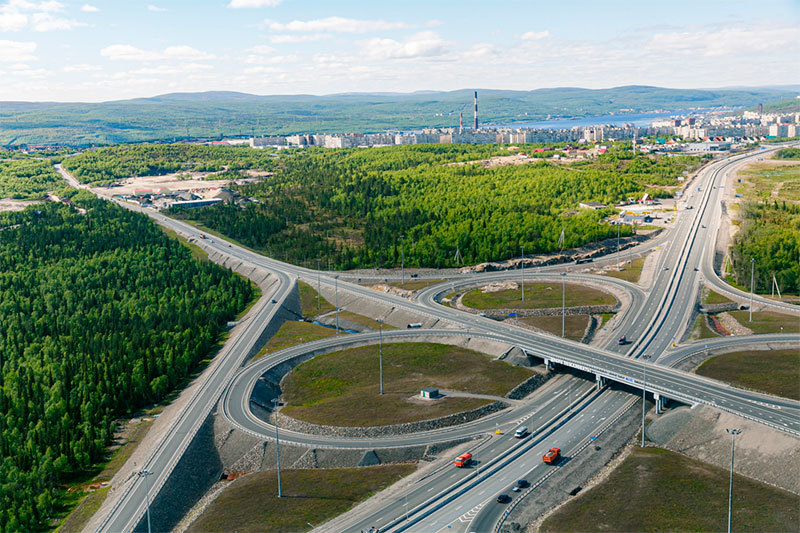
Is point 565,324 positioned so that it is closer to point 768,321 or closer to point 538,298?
point 538,298

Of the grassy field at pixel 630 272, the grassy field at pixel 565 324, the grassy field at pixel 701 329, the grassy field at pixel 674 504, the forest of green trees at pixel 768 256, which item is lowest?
the grassy field at pixel 674 504

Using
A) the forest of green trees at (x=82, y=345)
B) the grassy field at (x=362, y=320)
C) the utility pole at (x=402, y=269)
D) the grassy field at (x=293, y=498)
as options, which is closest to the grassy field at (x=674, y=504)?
the grassy field at (x=293, y=498)

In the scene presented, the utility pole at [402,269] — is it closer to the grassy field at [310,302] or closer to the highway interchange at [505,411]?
the highway interchange at [505,411]

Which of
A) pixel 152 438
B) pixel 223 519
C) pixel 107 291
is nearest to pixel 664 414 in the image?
pixel 223 519

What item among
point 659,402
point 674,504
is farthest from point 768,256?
point 674,504

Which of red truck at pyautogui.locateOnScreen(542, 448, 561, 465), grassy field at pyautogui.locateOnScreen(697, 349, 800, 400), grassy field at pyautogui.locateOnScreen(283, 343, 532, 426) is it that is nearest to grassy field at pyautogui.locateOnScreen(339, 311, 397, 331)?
grassy field at pyautogui.locateOnScreen(283, 343, 532, 426)

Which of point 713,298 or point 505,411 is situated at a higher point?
point 713,298

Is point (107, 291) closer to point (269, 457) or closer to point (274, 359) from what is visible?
point (274, 359)
